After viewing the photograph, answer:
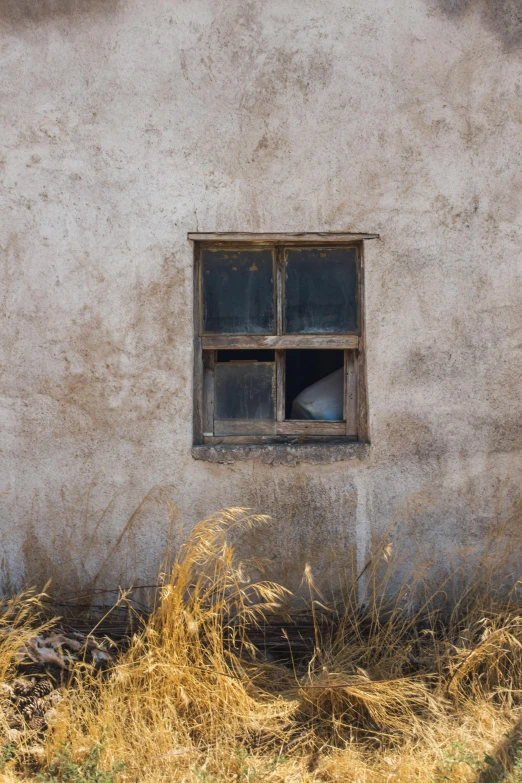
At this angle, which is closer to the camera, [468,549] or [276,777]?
[276,777]

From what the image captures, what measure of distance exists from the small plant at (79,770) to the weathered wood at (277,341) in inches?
82.2

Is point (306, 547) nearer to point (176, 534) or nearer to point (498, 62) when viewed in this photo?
point (176, 534)

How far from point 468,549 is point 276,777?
1622mm

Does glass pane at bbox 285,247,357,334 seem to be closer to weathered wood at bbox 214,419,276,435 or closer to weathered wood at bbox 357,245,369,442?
weathered wood at bbox 357,245,369,442

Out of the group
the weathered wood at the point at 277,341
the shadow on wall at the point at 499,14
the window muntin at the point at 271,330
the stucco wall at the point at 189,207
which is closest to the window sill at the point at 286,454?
the stucco wall at the point at 189,207

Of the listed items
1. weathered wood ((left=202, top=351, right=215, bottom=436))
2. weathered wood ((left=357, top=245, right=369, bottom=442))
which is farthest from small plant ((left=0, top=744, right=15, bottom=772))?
weathered wood ((left=357, top=245, right=369, bottom=442))

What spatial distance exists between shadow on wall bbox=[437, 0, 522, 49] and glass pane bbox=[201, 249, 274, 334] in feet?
5.34

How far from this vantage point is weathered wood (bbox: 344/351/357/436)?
4.25m

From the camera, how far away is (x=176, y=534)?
13.3 ft

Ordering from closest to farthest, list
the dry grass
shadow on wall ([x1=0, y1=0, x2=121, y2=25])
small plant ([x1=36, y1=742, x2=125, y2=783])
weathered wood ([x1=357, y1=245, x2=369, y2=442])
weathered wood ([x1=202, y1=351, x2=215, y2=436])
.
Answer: small plant ([x1=36, y1=742, x2=125, y2=783]) < the dry grass < shadow on wall ([x1=0, y1=0, x2=121, y2=25]) < weathered wood ([x1=357, y1=245, x2=369, y2=442]) < weathered wood ([x1=202, y1=351, x2=215, y2=436])

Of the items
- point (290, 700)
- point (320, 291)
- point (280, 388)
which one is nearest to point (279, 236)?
point (320, 291)

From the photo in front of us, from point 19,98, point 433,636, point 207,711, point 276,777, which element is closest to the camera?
point 276,777

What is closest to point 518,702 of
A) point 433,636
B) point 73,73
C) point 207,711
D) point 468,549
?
point 433,636

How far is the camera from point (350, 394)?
4.26 meters
